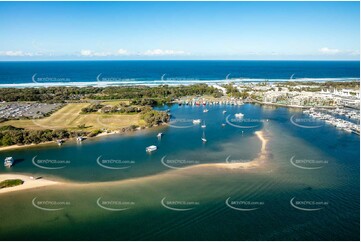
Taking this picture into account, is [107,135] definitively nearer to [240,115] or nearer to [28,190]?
[28,190]

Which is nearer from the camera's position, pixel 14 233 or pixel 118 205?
pixel 14 233

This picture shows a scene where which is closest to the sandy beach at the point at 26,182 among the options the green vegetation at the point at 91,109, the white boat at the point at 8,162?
the white boat at the point at 8,162

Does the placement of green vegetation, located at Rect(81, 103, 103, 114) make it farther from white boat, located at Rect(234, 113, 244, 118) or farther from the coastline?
white boat, located at Rect(234, 113, 244, 118)

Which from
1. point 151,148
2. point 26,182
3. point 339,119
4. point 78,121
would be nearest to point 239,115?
point 339,119

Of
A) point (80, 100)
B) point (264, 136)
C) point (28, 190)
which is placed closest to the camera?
point (28, 190)

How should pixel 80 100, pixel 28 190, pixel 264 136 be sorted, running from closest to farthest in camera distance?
pixel 28 190 → pixel 264 136 → pixel 80 100

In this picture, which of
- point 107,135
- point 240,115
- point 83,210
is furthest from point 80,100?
point 83,210

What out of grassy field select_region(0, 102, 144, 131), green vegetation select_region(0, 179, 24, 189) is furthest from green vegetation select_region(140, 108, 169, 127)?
green vegetation select_region(0, 179, 24, 189)

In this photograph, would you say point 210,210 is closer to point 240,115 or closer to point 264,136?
point 264,136
